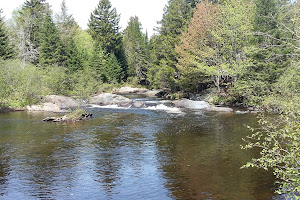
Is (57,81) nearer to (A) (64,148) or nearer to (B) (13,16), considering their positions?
(A) (64,148)

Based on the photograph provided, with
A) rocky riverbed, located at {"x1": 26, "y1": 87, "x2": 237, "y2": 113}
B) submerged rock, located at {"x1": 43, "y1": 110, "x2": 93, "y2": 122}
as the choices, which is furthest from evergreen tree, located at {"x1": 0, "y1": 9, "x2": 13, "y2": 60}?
submerged rock, located at {"x1": 43, "y1": 110, "x2": 93, "y2": 122}

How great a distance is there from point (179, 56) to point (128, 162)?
35.0 m

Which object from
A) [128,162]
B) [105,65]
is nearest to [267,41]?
[128,162]

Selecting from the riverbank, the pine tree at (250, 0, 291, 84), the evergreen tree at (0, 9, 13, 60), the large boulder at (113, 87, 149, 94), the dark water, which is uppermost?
the evergreen tree at (0, 9, 13, 60)

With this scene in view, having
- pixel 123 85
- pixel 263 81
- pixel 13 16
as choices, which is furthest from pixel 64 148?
pixel 13 16

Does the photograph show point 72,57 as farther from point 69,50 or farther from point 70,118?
point 70,118

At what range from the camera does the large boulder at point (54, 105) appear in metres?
33.1

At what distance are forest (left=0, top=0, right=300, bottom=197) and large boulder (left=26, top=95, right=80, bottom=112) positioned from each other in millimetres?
1221

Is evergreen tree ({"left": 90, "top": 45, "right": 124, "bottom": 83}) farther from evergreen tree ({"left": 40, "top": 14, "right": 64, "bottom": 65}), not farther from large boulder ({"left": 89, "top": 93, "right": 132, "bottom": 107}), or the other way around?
large boulder ({"left": 89, "top": 93, "right": 132, "bottom": 107})

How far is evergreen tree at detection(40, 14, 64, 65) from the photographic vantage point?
56.2 m

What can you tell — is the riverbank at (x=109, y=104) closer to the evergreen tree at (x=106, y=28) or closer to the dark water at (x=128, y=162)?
the dark water at (x=128, y=162)

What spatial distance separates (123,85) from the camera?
7069cm

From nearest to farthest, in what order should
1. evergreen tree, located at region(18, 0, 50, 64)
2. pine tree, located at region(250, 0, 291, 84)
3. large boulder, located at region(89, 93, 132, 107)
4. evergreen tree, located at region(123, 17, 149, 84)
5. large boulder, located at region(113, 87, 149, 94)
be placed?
pine tree, located at region(250, 0, 291, 84) < large boulder, located at region(89, 93, 132, 107) < evergreen tree, located at region(18, 0, 50, 64) < large boulder, located at region(113, 87, 149, 94) < evergreen tree, located at region(123, 17, 149, 84)

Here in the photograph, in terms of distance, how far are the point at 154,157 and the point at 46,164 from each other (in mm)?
5351
